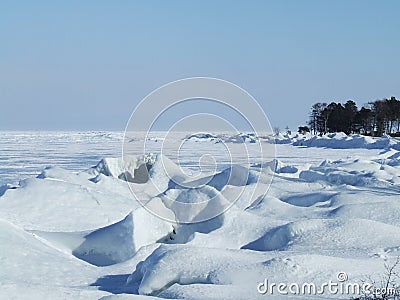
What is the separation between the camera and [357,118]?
53.1 m

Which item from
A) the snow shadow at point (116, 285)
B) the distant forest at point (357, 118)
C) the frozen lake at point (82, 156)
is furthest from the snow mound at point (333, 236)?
the distant forest at point (357, 118)

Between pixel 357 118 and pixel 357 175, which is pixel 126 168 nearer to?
pixel 357 175

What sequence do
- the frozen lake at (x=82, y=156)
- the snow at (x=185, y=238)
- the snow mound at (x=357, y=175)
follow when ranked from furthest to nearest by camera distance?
the frozen lake at (x=82, y=156), the snow mound at (x=357, y=175), the snow at (x=185, y=238)

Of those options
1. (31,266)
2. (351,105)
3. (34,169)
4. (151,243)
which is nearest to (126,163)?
(34,169)

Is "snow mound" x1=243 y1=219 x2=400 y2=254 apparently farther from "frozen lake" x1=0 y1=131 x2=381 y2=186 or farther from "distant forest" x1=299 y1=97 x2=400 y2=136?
"distant forest" x1=299 y1=97 x2=400 y2=136

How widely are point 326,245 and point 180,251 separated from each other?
1.51 metres

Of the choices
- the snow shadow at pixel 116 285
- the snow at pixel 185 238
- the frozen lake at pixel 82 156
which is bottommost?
the snow shadow at pixel 116 285

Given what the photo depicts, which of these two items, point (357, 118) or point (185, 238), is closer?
point (185, 238)

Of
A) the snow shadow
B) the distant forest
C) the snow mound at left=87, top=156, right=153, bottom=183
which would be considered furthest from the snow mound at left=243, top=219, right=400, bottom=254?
the distant forest

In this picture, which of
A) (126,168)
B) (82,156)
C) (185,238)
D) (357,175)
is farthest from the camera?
(82,156)

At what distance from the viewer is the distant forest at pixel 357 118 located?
1916 inches

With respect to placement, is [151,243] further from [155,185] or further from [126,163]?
[126,163]

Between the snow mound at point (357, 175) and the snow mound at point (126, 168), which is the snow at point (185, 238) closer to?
the snow mound at point (357, 175)

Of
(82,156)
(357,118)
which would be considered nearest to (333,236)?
(82,156)
